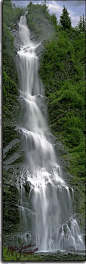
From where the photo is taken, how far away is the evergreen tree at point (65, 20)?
16.8 ft

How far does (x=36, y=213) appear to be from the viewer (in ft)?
14.4

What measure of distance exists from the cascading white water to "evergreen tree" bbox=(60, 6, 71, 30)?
3.48 feet

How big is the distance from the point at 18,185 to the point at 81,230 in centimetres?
99

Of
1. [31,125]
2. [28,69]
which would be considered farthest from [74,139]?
[28,69]

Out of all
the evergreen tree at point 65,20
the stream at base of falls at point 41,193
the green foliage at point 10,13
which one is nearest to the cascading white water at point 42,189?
the stream at base of falls at point 41,193

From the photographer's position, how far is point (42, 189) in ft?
14.8

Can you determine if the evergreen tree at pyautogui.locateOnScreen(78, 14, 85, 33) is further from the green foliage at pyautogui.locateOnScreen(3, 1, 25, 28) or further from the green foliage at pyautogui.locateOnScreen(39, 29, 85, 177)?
the green foliage at pyautogui.locateOnScreen(3, 1, 25, 28)

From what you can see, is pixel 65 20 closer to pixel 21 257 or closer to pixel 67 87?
pixel 67 87

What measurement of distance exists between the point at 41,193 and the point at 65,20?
2752 millimetres

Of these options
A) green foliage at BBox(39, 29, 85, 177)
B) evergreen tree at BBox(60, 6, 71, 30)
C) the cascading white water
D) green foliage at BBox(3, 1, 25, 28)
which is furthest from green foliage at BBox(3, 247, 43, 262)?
evergreen tree at BBox(60, 6, 71, 30)

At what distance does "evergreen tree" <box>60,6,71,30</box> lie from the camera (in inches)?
201

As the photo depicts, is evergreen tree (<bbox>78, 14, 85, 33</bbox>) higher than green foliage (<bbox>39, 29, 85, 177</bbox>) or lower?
higher

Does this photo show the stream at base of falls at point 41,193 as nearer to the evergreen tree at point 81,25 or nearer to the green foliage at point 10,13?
the green foliage at point 10,13

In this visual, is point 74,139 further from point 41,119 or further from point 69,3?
point 69,3
